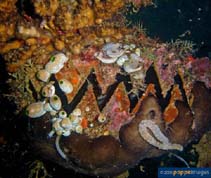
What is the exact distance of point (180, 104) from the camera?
13.2 ft

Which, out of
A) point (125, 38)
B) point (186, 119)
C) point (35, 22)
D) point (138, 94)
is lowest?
point (186, 119)

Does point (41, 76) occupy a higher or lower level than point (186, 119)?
higher

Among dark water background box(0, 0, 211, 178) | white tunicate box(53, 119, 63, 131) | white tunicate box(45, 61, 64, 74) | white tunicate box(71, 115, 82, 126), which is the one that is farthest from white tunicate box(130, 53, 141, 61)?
dark water background box(0, 0, 211, 178)

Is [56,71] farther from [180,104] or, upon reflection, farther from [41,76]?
[180,104]

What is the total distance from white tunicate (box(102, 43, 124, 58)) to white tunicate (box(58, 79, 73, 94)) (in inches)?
28.4

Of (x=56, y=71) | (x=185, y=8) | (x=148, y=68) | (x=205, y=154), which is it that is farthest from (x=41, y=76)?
(x=185, y=8)

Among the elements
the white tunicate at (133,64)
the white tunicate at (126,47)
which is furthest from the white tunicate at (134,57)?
the white tunicate at (126,47)

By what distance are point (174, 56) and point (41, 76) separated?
210 cm

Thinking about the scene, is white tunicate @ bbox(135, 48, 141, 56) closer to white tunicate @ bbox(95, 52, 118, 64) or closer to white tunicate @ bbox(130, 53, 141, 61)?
white tunicate @ bbox(130, 53, 141, 61)

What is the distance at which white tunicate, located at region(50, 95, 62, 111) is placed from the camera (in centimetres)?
362

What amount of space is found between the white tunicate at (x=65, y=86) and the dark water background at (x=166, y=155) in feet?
2.73

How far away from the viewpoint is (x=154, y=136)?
3.87 meters

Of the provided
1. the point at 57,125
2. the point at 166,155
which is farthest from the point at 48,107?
the point at 166,155

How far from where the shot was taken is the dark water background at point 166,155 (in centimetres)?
476
